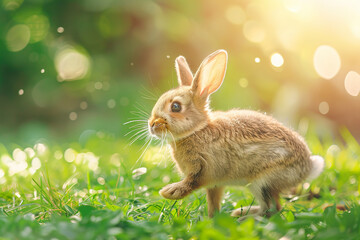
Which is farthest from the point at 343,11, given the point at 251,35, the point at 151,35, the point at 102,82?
the point at 102,82

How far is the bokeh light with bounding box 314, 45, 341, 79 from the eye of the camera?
636 cm

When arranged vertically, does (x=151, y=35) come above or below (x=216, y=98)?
above

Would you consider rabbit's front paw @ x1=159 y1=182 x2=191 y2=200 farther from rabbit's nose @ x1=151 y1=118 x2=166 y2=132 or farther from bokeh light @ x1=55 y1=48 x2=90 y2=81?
bokeh light @ x1=55 y1=48 x2=90 y2=81

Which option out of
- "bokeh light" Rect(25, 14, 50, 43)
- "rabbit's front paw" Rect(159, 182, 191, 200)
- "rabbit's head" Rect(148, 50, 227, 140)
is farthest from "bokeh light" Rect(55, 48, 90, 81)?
"rabbit's front paw" Rect(159, 182, 191, 200)

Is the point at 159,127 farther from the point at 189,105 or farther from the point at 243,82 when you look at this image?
the point at 243,82

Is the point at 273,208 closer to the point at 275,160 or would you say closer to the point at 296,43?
the point at 275,160

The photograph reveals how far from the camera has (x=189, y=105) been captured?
3045 millimetres

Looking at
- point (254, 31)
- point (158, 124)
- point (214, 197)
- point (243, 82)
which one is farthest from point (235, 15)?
point (214, 197)

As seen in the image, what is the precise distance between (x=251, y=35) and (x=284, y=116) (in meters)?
1.28

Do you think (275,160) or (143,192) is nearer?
(275,160)

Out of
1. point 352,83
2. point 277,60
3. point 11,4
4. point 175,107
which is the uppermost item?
point 11,4

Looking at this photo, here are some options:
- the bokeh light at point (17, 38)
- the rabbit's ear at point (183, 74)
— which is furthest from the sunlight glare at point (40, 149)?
the bokeh light at point (17, 38)

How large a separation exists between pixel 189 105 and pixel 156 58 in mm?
4407

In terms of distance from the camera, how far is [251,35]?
6.48 meters
